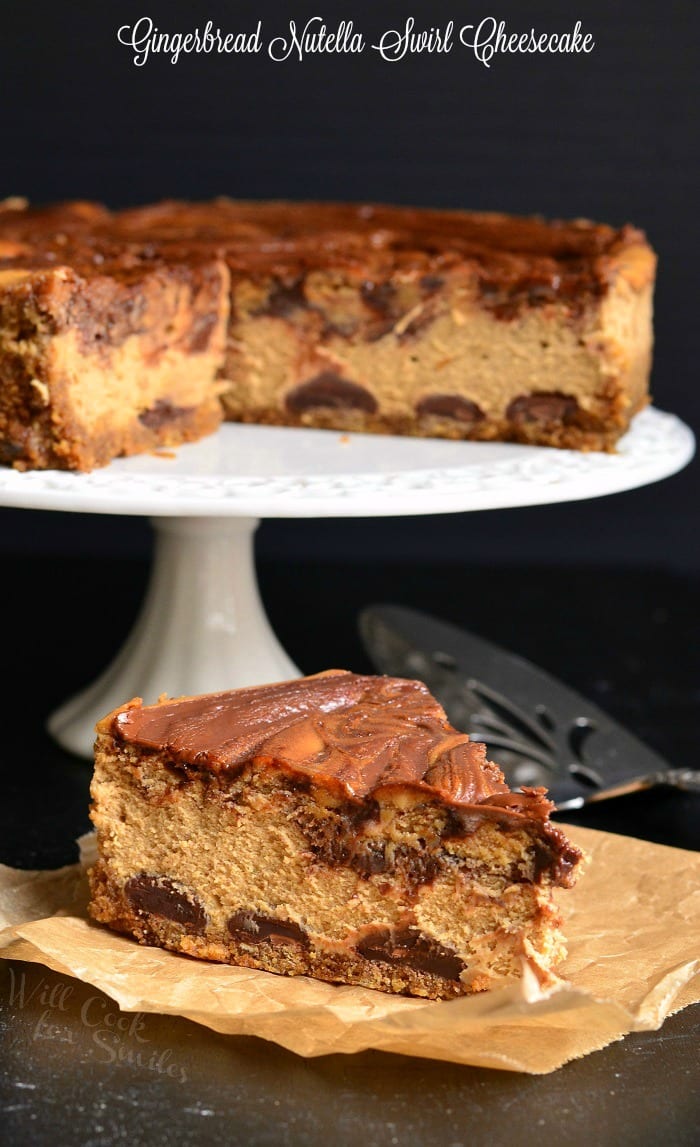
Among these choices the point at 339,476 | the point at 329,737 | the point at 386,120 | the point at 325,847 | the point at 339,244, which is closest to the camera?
the point at 325,847

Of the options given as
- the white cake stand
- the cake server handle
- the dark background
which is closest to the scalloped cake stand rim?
the white cake stand

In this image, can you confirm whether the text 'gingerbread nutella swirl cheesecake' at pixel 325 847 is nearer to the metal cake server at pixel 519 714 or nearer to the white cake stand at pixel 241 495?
the white cake stand at pixel 241 495

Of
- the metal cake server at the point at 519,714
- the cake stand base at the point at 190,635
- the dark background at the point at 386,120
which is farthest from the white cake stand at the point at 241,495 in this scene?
the dark background at the point at 386,120

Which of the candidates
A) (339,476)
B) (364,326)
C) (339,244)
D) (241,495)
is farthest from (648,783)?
(339,244)

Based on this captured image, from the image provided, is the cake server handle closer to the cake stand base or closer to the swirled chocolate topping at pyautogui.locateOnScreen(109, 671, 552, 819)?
the swirled chocolate topping at pyautogui.locateOnScreen(109, 671, 552, 819)

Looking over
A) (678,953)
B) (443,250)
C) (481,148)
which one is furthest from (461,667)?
(481,148)

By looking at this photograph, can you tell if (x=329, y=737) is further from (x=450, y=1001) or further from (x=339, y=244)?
(x=339, y=244)
